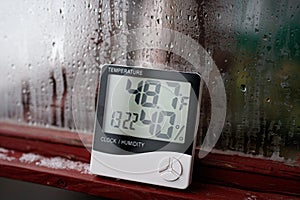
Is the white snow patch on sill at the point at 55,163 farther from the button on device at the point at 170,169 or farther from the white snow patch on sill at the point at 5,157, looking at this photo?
the button on device at the point at 170,169

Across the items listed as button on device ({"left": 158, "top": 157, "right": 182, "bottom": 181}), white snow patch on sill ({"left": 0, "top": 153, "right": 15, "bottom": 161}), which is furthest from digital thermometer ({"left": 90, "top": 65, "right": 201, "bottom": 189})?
white snow patch on sill ({"left": 0, "top": 153, "right": 15, "bottom": 161})

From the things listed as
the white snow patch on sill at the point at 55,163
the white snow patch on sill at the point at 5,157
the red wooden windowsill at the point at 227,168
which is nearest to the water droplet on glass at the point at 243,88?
the red wooden windowsill at the point at 227,168

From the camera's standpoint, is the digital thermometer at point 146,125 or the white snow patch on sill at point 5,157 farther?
the white snow patch on sill at point 5,157

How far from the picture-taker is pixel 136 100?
74cm

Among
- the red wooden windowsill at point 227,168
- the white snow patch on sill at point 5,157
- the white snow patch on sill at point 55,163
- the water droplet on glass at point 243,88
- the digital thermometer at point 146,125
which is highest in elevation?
the water droplet on glass at point 243,88

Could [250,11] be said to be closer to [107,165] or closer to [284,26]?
[284,26]

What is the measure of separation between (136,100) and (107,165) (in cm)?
11

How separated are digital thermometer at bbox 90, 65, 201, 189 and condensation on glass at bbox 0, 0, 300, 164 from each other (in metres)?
0.05

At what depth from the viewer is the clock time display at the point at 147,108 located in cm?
71

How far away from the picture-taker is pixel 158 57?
77 centimetres

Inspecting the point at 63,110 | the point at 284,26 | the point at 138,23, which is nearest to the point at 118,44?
the point at 138,23

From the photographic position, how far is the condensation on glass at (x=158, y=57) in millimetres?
701

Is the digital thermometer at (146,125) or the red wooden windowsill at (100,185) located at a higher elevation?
the digital thermometer at (146,125)

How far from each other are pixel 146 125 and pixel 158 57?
12cm
